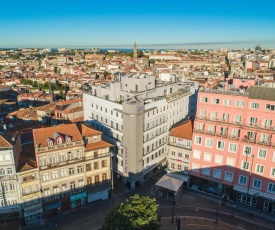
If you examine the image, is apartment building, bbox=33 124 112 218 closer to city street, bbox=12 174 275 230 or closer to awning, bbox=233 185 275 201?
city street, bbox=12 174 275 230

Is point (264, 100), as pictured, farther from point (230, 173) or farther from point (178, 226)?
point (178, 226)

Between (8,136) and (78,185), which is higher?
(8,136)

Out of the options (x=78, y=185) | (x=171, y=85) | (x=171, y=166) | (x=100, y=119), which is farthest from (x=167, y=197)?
(x=171, y=85)

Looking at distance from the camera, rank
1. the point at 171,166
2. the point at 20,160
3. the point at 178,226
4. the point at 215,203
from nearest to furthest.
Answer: the point at 178,226, the point at 20,160, the point at 215,203, the point at 171,166

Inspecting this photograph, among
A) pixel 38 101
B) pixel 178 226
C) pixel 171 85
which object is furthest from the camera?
pixel 38 101

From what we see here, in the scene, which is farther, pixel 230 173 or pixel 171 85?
pixel 171 85

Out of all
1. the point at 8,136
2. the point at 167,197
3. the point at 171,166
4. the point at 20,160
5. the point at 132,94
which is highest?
the point at 132,94

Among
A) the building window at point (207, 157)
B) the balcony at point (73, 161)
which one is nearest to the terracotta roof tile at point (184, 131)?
the building window at point (207, 157)
